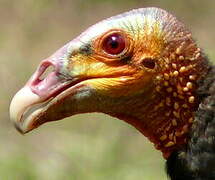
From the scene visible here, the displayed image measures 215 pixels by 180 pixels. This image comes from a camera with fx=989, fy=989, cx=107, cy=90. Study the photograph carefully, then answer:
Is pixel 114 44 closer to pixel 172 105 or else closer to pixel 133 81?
pixel 133 81

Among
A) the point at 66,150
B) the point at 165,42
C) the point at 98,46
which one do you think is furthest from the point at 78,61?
the point at 66,150

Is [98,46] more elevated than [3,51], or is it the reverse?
[3,51]

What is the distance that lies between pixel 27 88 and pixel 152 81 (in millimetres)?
687

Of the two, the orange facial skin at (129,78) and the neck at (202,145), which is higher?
the orange facial skin at (129,78)

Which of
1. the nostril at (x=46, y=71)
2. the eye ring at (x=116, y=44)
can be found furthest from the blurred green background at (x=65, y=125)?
the eye ring at (x=116, y=44)

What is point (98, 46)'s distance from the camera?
17.8 ft

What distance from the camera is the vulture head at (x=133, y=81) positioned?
5.35 meters

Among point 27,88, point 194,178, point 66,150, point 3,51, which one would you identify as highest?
point 3,51

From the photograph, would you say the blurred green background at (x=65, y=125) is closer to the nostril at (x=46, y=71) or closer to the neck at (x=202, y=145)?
the nostril at (x=46, y=71)

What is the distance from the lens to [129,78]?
536cm

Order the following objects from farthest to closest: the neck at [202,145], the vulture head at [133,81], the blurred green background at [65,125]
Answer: the blurred green background at [65,125] < the vulture head at [133,81] < the neck at [202,145]

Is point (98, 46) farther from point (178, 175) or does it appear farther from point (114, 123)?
point (114, 123)

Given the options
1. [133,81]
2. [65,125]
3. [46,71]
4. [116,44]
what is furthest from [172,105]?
[65,125]

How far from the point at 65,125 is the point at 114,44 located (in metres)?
4.93
